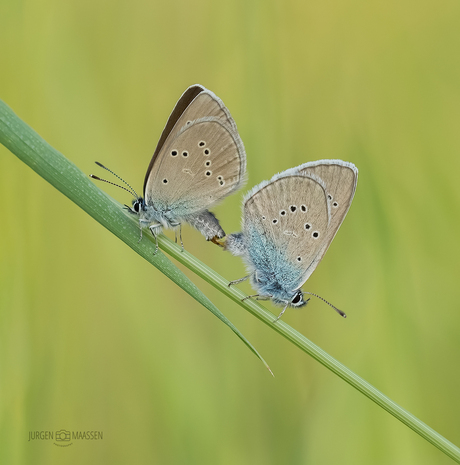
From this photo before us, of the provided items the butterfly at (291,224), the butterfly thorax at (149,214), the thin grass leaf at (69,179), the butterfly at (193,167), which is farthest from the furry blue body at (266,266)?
the thin grass leaf at (69,179)

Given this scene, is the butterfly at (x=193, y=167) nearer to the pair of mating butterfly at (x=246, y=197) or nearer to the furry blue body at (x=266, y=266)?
the pair of mating butterfly at (x=246, y=197)

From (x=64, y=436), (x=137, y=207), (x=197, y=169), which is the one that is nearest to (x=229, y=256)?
(x=197, y=169)

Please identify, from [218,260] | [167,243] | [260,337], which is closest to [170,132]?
[167,243]

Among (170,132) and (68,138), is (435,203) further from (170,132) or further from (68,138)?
(68,138)

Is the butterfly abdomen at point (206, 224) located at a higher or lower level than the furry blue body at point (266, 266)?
higher

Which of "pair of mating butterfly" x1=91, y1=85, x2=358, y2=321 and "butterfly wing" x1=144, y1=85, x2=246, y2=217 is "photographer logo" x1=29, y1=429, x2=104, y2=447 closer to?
"pair of mating butterfly" x1=91, y1=85, x2=358, y2=321

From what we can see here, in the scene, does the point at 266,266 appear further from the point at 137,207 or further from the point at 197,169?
the point at 137,207

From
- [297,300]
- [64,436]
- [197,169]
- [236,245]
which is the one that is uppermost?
[197,169]

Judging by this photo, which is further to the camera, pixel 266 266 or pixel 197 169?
pixel 266 266
